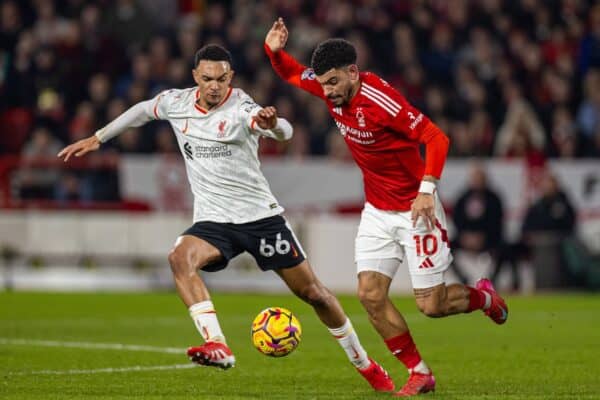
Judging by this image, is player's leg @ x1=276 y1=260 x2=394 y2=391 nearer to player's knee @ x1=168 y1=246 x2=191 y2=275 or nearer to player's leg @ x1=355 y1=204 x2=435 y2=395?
player's leg @ x1=355 y1=204 x2=435 y2=395

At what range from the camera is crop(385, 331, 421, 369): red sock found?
30.9ft

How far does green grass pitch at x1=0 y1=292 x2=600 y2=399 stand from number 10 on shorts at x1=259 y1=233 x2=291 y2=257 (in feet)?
3.08

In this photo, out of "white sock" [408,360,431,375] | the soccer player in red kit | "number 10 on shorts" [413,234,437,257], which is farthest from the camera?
"number 10 on shorts" [413,234,437,257]

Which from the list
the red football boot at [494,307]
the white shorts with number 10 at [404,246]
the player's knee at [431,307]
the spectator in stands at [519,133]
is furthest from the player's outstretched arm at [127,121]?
the spectator in stands at [519,133]

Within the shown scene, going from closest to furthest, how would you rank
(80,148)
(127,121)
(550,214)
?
(80,148) < (127,121) < (550,214)

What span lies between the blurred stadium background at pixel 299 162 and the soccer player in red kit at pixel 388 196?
383 centimetres

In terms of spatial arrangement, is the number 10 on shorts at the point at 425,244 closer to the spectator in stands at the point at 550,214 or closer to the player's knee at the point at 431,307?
the player's knee at the point at 431,307

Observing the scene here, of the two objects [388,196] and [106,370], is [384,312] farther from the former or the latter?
[106,370]

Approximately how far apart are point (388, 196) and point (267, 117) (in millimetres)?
1145

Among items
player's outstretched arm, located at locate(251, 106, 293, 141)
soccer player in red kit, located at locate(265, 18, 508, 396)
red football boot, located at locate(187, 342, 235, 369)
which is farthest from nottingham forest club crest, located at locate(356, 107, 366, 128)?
red football boot, located at locate(187, 342, 235, 369)

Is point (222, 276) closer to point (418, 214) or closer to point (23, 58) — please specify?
point (23, 58)

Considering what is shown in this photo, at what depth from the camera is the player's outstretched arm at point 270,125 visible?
8.94m

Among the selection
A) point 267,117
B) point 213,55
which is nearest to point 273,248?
point 267,117

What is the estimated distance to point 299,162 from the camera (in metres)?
20.6
